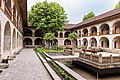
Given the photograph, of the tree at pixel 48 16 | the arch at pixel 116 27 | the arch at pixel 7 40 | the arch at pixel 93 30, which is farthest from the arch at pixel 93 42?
the arch at pixel 7 40

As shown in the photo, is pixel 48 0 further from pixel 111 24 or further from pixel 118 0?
pixel 118 0

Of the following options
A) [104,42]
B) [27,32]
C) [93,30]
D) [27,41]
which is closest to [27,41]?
[27,41]

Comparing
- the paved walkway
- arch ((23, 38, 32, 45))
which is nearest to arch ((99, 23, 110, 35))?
arch ((23, 38, 32, 45))

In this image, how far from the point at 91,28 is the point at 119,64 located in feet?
69.7

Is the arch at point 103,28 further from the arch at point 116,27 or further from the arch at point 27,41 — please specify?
the arch at point 27,41

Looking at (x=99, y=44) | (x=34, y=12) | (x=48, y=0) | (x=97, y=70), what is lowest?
(x=97, y=70)

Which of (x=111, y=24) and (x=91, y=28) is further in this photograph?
(x=91, y=28)

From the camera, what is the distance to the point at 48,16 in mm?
33156

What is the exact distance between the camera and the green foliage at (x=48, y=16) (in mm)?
33156

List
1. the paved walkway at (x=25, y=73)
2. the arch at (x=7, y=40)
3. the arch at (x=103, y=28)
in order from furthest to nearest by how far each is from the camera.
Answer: the arch at (x=103, y=28) → the arch at (x=7, y=40) → the paved walkway at (x=25, y=73)

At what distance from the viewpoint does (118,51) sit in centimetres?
2272

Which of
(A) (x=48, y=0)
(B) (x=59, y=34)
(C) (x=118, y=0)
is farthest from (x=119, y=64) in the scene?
(C) (x=118, y=0)

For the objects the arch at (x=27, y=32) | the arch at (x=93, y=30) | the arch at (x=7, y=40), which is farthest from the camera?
the arch at (x=27, y=32)

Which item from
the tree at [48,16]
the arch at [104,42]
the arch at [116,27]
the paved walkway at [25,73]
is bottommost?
the paved walkway at [25,73]
